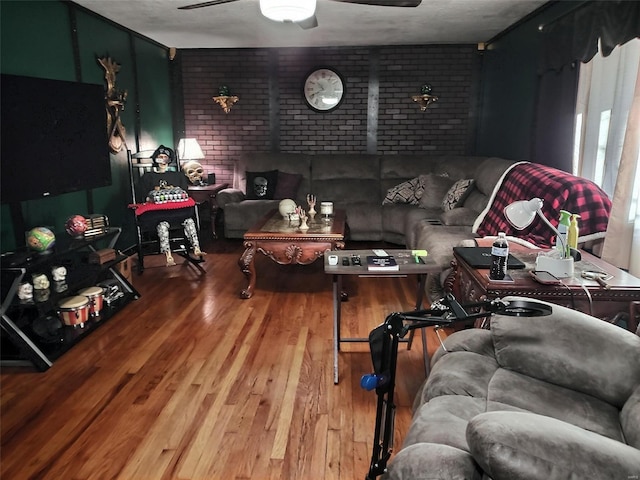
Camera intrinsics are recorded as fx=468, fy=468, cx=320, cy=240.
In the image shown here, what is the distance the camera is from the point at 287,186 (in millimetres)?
5379

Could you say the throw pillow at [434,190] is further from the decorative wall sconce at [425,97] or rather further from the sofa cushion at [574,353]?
the sofa cushion at [574,353]

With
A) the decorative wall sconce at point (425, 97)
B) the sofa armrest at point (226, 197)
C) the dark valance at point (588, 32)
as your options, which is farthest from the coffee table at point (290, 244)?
the decorative wall sconce at point (425, 97)

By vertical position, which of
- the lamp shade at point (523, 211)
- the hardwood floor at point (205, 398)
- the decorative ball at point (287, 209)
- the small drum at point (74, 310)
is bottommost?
the hardwood floor at point (205, 398)

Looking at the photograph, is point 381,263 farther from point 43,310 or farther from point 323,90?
point 323,90

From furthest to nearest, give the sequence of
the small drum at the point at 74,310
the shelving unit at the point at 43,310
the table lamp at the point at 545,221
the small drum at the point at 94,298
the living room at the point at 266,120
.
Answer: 1. the small drum at the point at 94,298
2. the small drum at the point at 74,310
3. the shelving unit at the point at 43,310
4. the living room at the point at 266,120
5. the table lamp at the point at 545,221

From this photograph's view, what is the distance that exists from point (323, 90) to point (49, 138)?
3573mm

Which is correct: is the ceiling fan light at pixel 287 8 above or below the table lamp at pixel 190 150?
above

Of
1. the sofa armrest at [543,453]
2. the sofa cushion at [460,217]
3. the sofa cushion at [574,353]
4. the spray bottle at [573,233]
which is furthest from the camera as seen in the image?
the sofa cushion at [460,217]

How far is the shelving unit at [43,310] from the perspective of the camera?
2.43 m

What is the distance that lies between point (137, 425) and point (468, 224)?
295 cm

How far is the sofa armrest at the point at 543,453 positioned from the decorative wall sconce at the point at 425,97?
5092 millimetres

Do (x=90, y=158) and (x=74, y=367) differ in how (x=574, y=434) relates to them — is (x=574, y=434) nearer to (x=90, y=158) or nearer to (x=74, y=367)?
(x=74, y=367)

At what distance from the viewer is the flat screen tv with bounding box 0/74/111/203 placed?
268 cm

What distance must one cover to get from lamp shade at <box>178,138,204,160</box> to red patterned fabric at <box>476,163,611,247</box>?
3.43m
